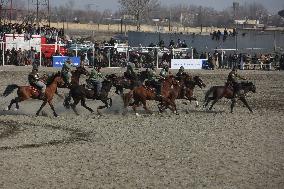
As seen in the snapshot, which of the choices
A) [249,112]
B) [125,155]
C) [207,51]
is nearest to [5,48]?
[207,51]

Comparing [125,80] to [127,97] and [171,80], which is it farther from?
[127,97]

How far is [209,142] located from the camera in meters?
16.8

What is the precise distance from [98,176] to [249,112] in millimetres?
13059

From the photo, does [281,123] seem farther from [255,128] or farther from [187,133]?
[187,133]

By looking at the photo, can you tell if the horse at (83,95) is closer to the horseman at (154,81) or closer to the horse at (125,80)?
the horse at (125,80)

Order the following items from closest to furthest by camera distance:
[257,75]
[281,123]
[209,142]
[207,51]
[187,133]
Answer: [209,142] → [187,133] → [281,123] → [257,75] → [207,51]

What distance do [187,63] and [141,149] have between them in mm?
35893

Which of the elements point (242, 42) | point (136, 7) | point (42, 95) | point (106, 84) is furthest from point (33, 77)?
point (136, 7)

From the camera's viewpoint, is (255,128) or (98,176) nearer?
(98,176)

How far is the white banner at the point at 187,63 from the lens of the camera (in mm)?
50781

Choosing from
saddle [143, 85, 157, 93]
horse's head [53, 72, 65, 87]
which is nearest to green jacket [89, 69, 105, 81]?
horse's head [53, 72, 65, 87]

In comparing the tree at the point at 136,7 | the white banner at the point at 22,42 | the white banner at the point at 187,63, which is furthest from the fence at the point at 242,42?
the tree at the point at 136,7

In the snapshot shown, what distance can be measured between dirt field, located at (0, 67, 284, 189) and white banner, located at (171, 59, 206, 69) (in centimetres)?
2559

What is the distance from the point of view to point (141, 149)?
15.6 meters
